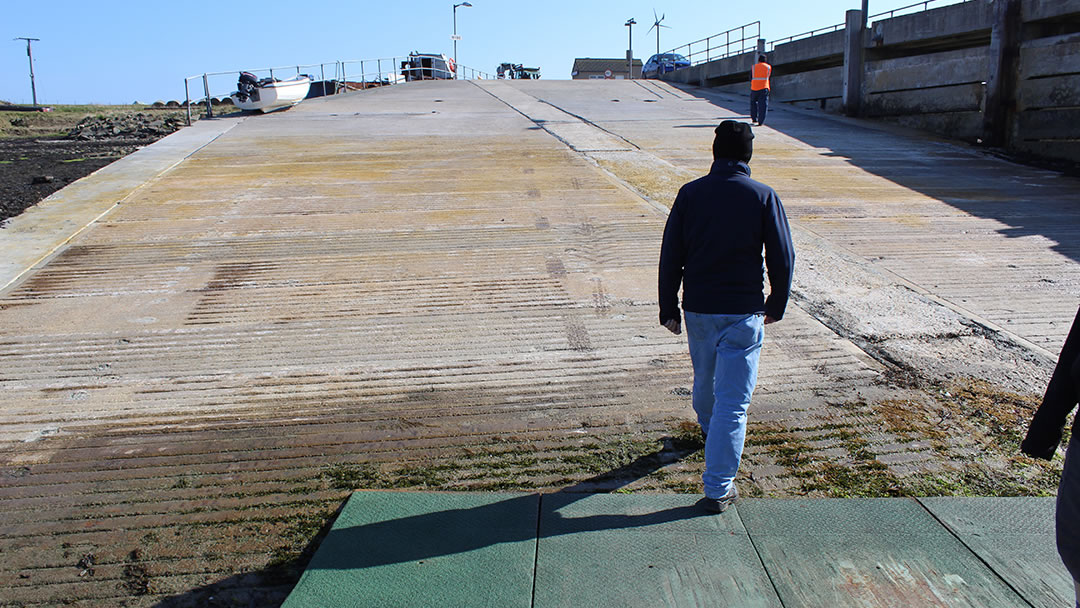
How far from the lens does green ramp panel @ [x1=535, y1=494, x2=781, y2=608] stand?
2.83 meters

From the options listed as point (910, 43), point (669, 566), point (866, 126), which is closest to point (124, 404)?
point (669, 566)

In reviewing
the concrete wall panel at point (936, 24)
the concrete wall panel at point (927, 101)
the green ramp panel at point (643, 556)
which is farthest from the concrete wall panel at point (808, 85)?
the green ramp panel at point (643, 556)

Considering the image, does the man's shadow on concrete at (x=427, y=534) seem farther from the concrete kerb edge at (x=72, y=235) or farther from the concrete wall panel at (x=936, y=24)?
the concrete wall panel at (x=936, y=24)

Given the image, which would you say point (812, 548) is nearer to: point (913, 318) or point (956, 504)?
point (956, 504)

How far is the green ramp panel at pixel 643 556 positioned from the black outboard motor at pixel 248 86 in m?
19.9

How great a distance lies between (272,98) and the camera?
20.9m

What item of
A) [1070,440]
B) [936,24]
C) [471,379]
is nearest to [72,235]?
[471,379]

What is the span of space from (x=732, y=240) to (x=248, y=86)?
20299 millimetres

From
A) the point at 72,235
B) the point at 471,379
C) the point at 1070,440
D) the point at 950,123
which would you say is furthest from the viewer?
the point at 950,123

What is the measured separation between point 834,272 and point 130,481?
19.5 ft

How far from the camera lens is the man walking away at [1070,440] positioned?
1904 millimetres

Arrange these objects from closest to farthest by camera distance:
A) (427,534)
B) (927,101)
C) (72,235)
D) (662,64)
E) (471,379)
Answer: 1. (427,534)
2. (471,379)
3. (72,235)
4. (927,101)
5. (662,64)

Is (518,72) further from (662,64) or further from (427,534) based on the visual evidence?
(427,534)

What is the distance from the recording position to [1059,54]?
44.1ft
